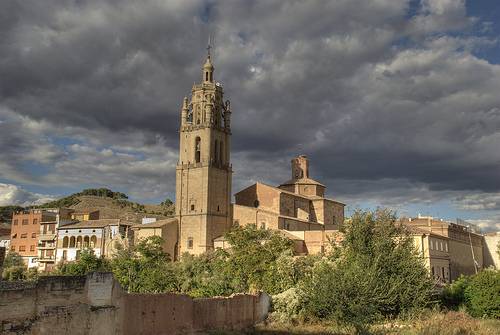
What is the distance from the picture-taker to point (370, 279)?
85.3ft

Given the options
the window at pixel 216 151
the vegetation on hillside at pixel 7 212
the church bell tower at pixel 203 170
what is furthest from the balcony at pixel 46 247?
the vegetation on hillside at pixel 7 212

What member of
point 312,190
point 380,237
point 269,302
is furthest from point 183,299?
point 312,190

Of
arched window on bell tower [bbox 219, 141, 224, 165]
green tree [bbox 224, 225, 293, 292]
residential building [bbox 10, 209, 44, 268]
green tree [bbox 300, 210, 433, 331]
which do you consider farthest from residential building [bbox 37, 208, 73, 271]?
green tree [bbox 300, 210, 433, 331]

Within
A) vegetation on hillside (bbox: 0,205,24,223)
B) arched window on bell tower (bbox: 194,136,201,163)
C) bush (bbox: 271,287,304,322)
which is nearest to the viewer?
bush (bbox: 271,287,304,322)

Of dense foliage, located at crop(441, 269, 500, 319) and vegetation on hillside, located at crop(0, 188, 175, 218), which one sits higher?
vegetation on hillside, located at crop(0, 188, 175, 218)

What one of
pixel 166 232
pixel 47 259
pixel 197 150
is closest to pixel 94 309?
pixel 166 232

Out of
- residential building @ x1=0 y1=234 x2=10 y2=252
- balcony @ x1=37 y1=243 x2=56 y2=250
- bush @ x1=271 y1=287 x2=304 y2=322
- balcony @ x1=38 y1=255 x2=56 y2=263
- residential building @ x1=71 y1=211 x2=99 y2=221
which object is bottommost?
bush @ x1=271 y1=287 x2=304 y2=322

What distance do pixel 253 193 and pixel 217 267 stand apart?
2065 cm

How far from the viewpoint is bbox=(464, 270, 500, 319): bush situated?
Answer: 1209 inches

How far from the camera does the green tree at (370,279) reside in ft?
83.1

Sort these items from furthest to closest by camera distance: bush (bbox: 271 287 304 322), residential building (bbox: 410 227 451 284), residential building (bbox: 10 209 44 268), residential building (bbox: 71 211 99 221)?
residential building (bbox: 71 211 99 221) → residential building (bbox: 10 209 44 268) → residential building (bbox: 410 227 451 284) → bush (bbox: 271 287 304 322)

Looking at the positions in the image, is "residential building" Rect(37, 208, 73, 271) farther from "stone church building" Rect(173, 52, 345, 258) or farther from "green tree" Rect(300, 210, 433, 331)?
"green tree" Rect(300, 210, 433, 331)

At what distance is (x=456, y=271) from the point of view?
56625mm

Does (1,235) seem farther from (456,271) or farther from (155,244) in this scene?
(456,271)
